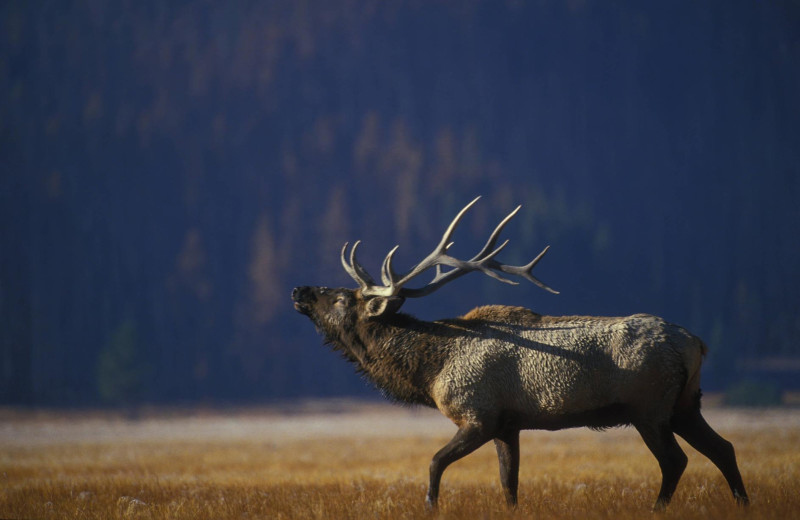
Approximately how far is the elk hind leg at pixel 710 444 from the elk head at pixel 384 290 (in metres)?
2.02

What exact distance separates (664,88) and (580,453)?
116 meters

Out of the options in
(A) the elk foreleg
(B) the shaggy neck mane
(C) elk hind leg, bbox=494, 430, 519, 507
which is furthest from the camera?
(B) the shaggy neck mane

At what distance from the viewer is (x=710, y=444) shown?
29.8 ft

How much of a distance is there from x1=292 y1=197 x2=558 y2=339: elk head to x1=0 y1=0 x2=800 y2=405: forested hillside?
1815 inches

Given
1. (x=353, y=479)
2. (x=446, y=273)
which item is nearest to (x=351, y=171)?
(x=353, y=479)

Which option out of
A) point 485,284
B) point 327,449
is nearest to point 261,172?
point 485,284

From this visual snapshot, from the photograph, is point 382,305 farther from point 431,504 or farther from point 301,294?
point 431,504

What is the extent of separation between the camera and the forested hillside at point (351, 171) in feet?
263

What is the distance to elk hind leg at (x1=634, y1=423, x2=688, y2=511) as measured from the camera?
873 cm

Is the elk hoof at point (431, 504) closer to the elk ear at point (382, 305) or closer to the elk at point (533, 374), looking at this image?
the elk at point (533, 374)

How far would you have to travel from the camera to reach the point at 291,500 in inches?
399

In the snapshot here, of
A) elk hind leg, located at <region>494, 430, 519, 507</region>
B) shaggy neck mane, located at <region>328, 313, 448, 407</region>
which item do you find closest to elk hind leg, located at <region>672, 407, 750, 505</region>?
elk hind leg, located at <region>494, 430, 519, 507</region>

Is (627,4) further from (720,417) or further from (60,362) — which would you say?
(720,417)

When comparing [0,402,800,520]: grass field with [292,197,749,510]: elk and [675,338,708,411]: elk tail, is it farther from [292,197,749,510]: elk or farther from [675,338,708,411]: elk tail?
[675,338,708,411]: elk tail
